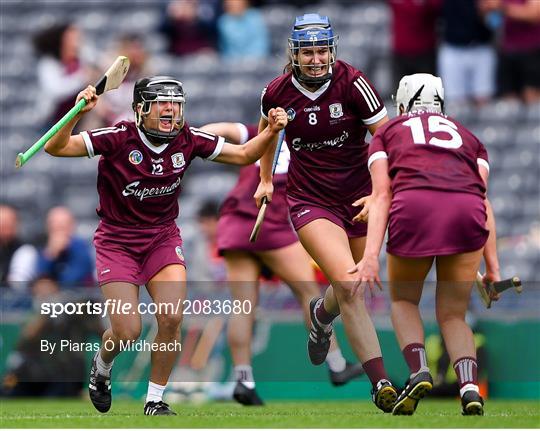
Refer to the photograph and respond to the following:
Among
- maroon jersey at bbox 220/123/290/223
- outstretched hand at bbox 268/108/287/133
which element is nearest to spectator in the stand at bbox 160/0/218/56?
maroon jersey at bbox 220/123/290/223

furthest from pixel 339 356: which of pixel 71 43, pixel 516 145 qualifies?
pixel 71 43

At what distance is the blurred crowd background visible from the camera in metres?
13.9

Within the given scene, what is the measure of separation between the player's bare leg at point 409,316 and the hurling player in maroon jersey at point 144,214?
1.22 metres

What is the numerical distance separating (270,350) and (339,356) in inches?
56.7

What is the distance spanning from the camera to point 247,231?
11344 mm

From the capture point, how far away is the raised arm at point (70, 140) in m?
9.34

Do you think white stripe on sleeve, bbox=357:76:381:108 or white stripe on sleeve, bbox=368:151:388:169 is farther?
white stripe on sleeve, bbox=357:76:381:108

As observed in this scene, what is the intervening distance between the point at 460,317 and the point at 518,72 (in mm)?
7570

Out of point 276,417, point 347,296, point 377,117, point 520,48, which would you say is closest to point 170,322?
point 276,417

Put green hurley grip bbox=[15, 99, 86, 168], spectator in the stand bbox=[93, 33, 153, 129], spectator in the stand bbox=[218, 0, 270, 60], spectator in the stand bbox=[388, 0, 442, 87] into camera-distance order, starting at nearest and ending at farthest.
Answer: green hurley grip bbox=[15, 99, 86, 168]
spectator in the stand bbox=[388, 0, 442, 87]
spectator in the stand bbox=[93, 33, 153, 129]
spectator in the stand bbox=[218, 0, 270, 60]

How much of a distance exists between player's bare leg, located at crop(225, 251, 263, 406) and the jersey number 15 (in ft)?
9.08

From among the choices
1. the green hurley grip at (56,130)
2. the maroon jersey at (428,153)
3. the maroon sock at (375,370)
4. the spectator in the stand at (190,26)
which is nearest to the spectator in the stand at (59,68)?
the spectator in the stand at (190,26)

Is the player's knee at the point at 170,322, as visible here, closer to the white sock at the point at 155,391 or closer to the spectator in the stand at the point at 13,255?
the white sock at the point at 155,391

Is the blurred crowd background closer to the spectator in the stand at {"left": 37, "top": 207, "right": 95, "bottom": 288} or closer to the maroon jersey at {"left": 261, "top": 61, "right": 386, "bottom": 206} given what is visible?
the spectator in the stand at {"left": 37, "top": 207, "right": 95, "bottom": 288}
